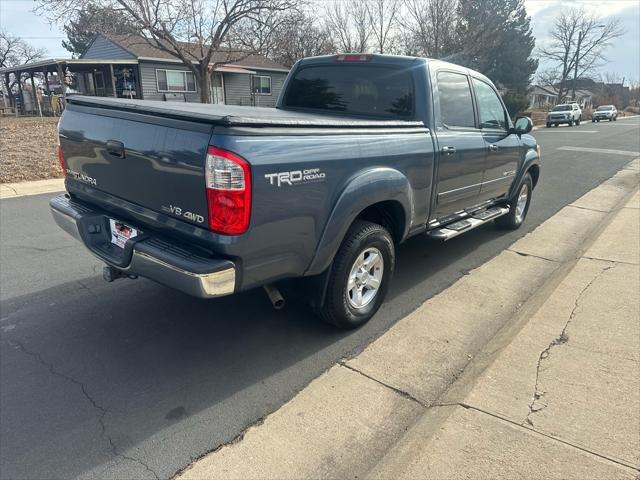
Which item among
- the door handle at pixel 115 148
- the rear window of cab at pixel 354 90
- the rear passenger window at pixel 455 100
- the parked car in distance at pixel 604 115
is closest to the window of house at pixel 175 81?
the rear window of cab at pixel 354 90

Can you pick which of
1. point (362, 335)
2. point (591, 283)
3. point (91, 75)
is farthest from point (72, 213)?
point (91, 75)

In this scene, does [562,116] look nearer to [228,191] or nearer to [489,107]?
[489,107]

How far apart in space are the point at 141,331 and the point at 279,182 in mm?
1783

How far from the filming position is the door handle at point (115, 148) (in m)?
2.98

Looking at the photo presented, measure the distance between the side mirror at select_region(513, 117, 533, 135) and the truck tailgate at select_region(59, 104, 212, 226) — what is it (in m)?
4.38

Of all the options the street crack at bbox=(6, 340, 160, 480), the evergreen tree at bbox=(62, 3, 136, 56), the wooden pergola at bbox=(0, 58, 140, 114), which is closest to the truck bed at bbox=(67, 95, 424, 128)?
the street crack at bbox=(6, 340, 160, 480)

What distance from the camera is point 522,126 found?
5656 millimetres

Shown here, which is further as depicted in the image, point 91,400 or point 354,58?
point 354,58

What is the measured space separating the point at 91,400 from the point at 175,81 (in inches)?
1133

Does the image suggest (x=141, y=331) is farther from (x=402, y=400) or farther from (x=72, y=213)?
(x=402, y=400)

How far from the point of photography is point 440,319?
386cm

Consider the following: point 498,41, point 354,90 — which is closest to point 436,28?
point 498,41

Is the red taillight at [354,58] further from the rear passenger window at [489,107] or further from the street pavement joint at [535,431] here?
the street pavement joint at [535,431]

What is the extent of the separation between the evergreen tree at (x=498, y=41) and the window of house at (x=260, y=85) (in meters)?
13.2
